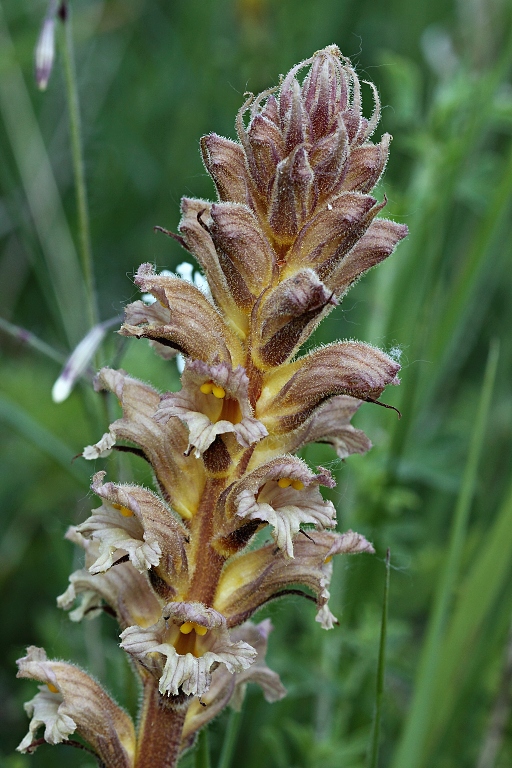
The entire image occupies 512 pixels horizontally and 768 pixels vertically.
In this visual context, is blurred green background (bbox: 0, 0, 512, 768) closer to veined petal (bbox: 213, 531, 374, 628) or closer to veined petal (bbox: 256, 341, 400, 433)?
veined petal (bbox: 256, 341, 400, 433)

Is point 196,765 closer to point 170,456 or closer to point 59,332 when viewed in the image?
point 170,456

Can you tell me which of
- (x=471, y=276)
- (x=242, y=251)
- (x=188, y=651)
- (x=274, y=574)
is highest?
(x=471, y=276)

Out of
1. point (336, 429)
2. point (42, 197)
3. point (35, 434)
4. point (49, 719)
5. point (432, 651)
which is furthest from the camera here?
point (42, 197)

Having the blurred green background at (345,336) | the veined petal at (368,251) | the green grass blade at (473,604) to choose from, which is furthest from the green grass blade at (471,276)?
the veined petal at (368,251)

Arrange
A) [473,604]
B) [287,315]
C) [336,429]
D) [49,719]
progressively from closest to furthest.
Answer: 1. [287,315]
2. [49,719]
3. [336,429]
4. [473,604]

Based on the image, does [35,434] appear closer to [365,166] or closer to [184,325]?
[184,325]

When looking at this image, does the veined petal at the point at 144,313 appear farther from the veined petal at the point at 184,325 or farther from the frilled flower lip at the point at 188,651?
the frilled flower lip at the point at 188,651

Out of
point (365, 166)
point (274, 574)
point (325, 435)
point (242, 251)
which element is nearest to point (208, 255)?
point (242, 251)
